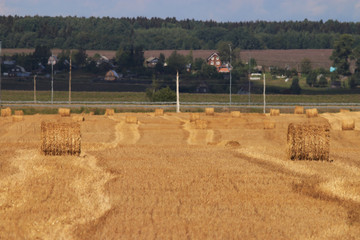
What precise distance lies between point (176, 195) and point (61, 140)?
936 centimetres

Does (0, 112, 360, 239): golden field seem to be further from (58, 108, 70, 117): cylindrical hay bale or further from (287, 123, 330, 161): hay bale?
(58, 108, 70, 117): cylindrical hay bale

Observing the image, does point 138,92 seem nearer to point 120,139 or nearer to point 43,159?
point 120,139

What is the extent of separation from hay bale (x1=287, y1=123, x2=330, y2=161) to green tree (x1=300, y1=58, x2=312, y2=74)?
156218 mm

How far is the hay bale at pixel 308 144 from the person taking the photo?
22891 mm

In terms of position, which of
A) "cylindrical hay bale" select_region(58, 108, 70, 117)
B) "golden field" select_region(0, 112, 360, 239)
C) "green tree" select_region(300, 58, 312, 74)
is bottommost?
"golden field" select_region(0, 112, 360, 239)

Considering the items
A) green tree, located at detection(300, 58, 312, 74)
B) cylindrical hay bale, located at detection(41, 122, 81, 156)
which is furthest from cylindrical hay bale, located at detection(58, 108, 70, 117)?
green tree, located at detection(300, 58, 312, 74)

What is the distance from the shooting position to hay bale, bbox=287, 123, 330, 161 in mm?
22891

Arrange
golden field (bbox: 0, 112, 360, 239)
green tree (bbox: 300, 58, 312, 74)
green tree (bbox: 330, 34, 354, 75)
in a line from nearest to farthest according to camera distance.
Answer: golden field (bbox: 0, 112, 360, 239)
green tree (bbox: 330, 34, 354, 75)
green tree (bbox: 300, 58, 312, 74)

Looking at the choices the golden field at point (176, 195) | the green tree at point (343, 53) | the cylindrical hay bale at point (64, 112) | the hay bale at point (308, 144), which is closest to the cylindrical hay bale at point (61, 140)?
the golden field at point (176, 195)

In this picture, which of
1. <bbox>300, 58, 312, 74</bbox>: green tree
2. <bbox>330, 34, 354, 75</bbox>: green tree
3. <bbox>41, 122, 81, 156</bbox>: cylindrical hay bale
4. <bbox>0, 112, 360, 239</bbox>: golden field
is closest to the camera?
<bbox>0, 112, 360, 239</bbox>: golden field

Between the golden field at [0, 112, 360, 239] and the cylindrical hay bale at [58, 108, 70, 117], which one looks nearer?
the golden field at [0, 112, 360, 239]

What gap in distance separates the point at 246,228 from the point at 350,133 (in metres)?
32.6

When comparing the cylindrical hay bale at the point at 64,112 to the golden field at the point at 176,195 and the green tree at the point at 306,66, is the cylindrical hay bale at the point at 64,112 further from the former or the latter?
the green tree at the point at 306,66

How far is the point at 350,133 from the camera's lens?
4341cm
